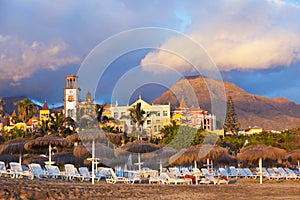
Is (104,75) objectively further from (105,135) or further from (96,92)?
(105,135)

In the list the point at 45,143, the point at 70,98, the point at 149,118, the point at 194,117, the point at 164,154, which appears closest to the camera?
the point at 45,143

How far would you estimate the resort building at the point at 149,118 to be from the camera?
40.1m

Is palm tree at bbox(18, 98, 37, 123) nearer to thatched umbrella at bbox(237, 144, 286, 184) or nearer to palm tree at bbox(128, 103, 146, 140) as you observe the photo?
palm tree at bbox(128, 103, 146, 140)

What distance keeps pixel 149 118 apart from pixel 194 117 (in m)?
7.82

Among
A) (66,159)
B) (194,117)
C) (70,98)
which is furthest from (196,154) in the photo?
(70,98)

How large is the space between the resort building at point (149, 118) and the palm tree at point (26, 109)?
672 inches

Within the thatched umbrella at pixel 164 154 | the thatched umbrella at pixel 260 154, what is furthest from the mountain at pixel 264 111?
the thatched umbrella at pixel 164 154

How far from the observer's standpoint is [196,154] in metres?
16.4

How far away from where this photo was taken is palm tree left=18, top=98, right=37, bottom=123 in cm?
5741

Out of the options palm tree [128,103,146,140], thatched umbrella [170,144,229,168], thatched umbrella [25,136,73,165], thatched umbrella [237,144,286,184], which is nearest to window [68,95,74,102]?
palm tree [128,103,146,140]

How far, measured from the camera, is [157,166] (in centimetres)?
1997

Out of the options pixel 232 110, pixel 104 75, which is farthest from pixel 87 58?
pixel 232 110

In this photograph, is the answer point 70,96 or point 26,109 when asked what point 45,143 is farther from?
point 26,109

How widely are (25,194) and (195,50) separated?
9910 mm
